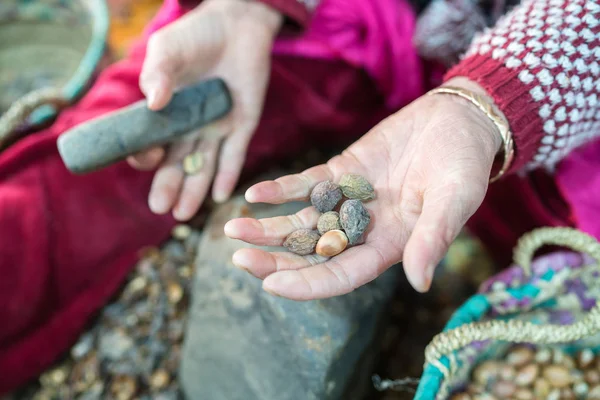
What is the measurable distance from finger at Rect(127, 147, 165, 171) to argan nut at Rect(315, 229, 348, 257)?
57 centimetres

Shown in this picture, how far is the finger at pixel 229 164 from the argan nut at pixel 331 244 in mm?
481

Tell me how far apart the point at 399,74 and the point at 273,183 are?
73cm

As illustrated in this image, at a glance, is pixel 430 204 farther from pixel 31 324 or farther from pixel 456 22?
pixel 31 324

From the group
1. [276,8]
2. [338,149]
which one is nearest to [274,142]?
[338,149]

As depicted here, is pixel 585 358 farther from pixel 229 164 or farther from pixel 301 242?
pixel 229 164

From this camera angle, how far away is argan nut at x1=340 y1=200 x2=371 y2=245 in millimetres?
909

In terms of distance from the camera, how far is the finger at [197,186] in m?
1.26

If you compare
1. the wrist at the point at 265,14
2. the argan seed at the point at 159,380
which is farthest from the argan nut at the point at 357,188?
the argan seed at the point at 159,380

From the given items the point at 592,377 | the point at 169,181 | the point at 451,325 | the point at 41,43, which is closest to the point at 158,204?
the point at 169,181

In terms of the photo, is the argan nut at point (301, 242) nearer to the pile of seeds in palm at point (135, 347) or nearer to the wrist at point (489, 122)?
the wrist at point (489, 122)

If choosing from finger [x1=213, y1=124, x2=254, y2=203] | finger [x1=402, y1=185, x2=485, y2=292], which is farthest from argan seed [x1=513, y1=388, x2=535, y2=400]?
finger [x1=213, y1=124, x2=254, y2=203]

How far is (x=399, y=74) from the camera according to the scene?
1.48m

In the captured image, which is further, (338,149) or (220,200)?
(338,149)

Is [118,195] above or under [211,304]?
above
